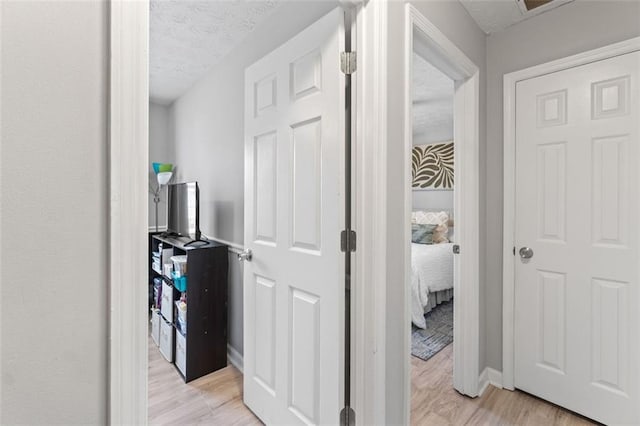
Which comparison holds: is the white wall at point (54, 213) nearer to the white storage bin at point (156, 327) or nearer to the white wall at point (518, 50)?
the white wall at point (518, 50)

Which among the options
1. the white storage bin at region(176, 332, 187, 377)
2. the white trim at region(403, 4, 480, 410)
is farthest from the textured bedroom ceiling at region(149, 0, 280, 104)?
the white storage bin at region(176, 332, 187, 377)

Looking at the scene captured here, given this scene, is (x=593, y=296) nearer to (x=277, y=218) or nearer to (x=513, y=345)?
(x=513, y=345)

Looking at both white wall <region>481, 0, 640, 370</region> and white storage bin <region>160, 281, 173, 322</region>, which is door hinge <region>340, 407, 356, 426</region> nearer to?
white wall <region>481, 0, 640, 370</region>

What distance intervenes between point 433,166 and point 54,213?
492 cm

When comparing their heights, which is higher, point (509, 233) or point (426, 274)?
point (509, 233)

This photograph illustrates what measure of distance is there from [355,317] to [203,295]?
143cm

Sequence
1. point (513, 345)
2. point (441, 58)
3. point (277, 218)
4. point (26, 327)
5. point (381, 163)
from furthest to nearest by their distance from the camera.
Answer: point (513, 345), point (441, 58), point (277, 218), point (381, 163), point (26, 327)

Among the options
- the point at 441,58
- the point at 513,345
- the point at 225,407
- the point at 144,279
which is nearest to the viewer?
the point at 144,279

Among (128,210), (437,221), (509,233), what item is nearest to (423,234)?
(437,221)

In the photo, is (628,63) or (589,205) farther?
(589,205)

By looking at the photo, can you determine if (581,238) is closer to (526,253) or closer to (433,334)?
(526,253)

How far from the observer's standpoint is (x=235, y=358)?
2.38m

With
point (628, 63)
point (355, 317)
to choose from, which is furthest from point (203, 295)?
point (628, 63)

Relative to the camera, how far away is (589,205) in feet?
5.82
